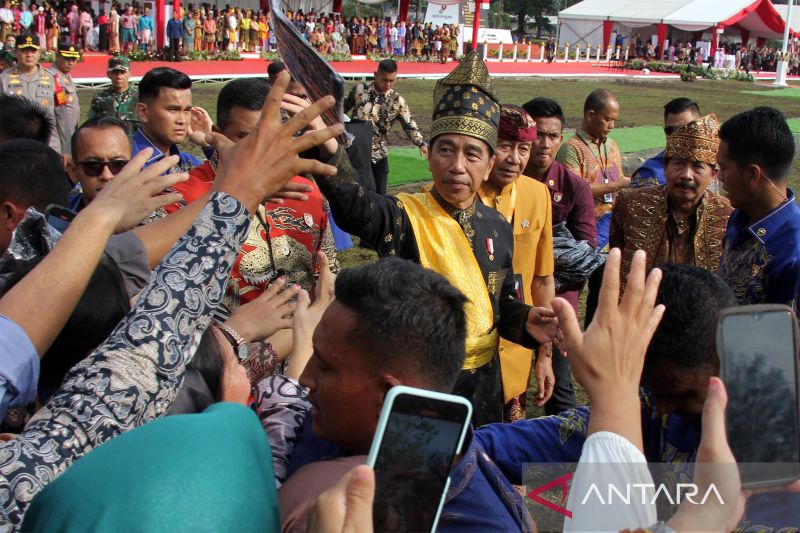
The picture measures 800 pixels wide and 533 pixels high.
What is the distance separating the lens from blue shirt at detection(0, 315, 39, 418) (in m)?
1.66

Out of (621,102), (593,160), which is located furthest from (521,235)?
(621,102)

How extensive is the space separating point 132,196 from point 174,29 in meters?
28.6

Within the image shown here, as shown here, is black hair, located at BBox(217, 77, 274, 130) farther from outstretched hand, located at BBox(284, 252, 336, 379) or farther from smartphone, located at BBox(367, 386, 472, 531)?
smartphone, located at BBox(367, 386, 472, 531)

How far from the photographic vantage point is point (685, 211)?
14.4 ft

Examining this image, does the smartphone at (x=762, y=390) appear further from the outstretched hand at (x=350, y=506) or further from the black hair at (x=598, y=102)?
the black hair at (x=598, y=102)

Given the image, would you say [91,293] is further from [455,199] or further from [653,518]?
[455,199]

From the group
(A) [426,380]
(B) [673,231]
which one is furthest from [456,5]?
(A) [426,380]

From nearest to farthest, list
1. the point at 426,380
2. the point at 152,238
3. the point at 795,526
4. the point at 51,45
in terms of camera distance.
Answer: the point at 426,380 < the point at 795,526 < the point at 152,238 < the point at 51,45

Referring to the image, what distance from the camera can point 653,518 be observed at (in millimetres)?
1538

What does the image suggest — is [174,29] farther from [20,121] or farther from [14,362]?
[14,362]

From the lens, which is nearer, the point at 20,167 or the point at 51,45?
the point at 20,167

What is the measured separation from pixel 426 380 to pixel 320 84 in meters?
0.90

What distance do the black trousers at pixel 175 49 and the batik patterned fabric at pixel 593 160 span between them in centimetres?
2491

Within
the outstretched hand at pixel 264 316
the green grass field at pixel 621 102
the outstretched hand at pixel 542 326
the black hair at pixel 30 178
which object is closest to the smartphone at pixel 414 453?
the outstretched hand at pixel 264 316
